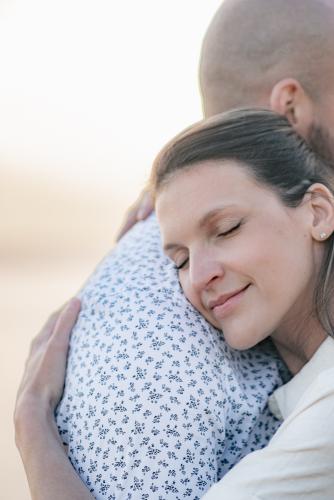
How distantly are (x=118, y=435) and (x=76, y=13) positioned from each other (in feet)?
34.2

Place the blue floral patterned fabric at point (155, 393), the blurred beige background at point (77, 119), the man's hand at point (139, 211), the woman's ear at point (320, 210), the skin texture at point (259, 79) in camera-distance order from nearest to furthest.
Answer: the blue floral patterned fabric at point (155, 393) → the woman's ear at point (320, 210) → the skin texture at point (259, 79) → the man's hand at point (139, 211) → the blurred beige background at point (77, 119)

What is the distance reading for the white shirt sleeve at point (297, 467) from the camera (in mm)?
1803

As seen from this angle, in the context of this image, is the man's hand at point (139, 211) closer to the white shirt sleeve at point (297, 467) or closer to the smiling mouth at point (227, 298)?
the smiling mouth at point (227, 298)

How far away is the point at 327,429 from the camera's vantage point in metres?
1.81

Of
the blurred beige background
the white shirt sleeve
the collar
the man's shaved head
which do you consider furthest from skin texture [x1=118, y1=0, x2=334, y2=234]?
the blurred beige background

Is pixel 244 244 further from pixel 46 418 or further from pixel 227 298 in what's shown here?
pixel 46 418

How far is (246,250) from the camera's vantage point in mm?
2223

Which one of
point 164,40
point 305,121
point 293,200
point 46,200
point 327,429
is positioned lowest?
point 327,429

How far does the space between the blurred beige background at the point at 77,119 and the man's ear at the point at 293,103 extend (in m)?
4.58

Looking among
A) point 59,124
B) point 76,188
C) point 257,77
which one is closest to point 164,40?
point 59,124

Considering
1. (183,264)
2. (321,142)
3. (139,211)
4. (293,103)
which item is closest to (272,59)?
(293,103)

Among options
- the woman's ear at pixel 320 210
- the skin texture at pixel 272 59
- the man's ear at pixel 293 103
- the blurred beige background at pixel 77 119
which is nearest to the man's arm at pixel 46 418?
the skin texture at pixel 272 59

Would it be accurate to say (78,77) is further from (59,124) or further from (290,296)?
(290,296)

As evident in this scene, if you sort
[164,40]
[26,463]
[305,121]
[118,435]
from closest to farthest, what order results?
[118,435]
[26,463]
[305,121]
[164,40]
